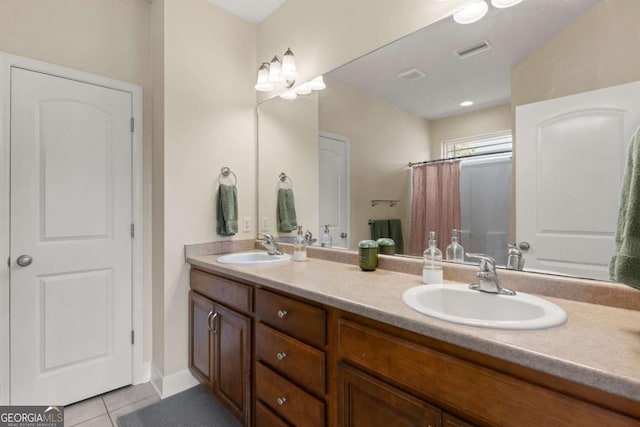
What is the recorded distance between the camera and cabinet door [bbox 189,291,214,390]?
1.85 m

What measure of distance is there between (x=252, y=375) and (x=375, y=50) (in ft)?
6.00

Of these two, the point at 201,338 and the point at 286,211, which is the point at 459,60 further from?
the point at 201,338

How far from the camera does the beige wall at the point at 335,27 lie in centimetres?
153

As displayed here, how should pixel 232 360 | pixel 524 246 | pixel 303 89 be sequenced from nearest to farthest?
pixel 524 246 → pixel 232 360 → pixel 303 89

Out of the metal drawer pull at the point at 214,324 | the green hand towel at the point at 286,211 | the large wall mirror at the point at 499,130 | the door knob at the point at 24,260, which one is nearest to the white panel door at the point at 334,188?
the large wall mirror at the point at 499,130

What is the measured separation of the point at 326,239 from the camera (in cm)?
203

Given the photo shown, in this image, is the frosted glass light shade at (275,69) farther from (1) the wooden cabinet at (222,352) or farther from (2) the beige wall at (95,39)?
(1) the wooden cabinet at (222,352)

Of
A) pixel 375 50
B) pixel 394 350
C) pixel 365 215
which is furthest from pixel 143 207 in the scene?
pixel 394 350

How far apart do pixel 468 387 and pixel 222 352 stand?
1.37m

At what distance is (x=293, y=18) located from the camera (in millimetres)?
2170

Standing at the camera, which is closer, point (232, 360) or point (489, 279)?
point (489, 279)

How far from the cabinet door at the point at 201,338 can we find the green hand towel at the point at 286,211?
0.76 m

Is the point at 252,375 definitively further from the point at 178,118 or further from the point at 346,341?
the point at 178,118

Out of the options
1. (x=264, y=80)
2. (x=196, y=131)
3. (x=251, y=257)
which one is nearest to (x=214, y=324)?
(x=251, y=257)
